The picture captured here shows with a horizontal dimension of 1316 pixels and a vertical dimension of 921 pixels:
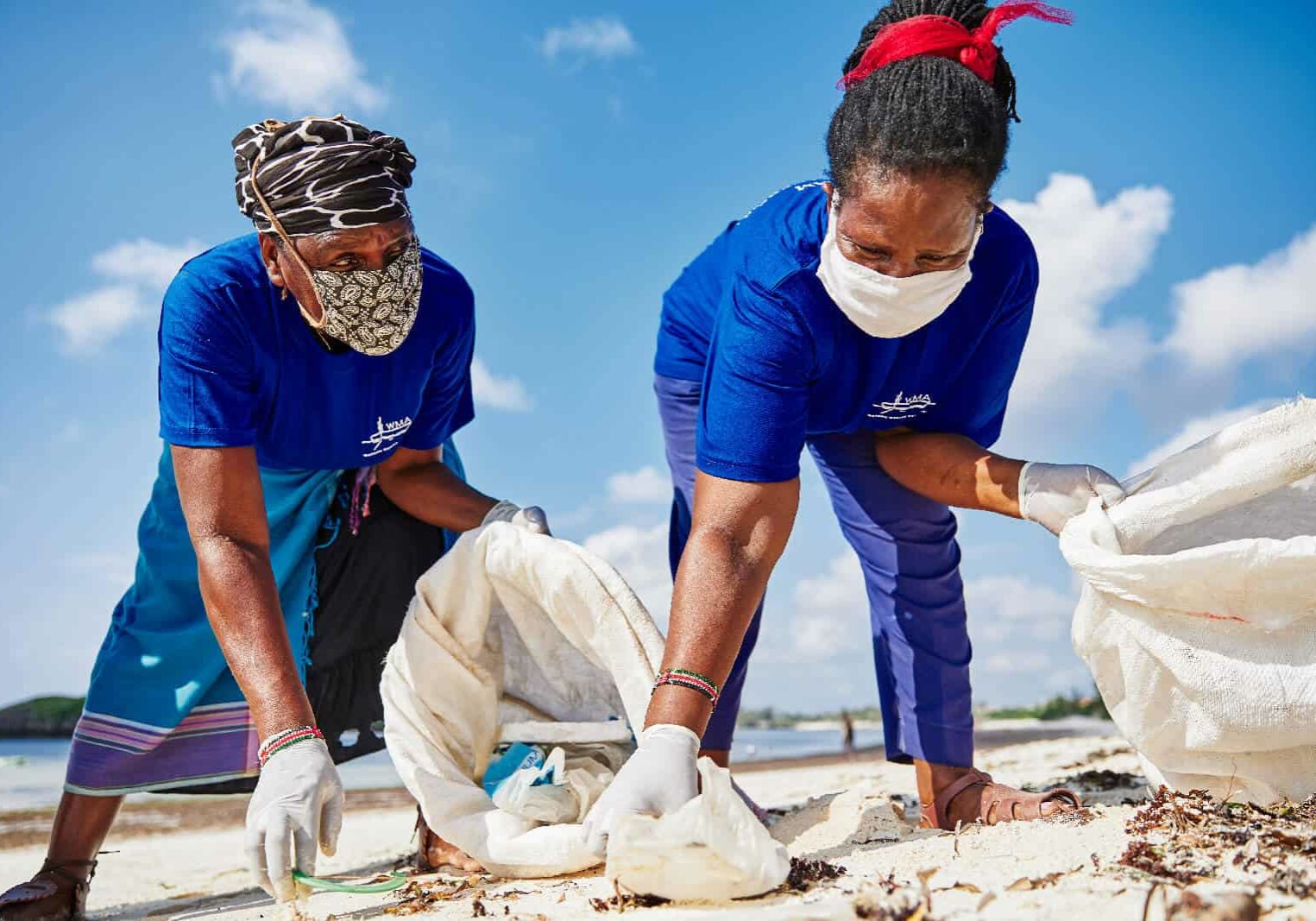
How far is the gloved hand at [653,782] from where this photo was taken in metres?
2.04

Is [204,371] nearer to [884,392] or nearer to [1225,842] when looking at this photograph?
[884,392]

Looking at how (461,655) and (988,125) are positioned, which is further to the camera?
(461,655)

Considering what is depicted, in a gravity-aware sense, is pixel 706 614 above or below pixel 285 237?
below

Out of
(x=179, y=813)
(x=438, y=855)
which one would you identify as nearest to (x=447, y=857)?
(x=438, y=855)

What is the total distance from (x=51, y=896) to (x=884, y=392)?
2.57 meters

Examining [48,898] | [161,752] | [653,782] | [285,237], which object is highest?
[285,237]

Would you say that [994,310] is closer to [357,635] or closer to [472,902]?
[472,902]

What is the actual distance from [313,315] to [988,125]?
1682mm

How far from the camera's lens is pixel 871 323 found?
8.23 ft

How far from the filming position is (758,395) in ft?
7.95

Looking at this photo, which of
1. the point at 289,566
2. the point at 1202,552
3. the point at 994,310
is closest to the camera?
the point at 1202,552

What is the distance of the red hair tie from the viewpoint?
2.42 m

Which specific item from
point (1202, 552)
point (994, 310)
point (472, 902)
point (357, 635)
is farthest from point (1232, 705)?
point (357, 635)

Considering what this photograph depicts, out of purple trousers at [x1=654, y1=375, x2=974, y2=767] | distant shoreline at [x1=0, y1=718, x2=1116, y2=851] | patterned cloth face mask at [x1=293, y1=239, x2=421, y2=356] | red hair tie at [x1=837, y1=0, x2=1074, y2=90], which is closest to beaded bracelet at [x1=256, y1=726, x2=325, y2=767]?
patterned cloth face mask at [x1=293, y1=239, x2=421, y2=356]
